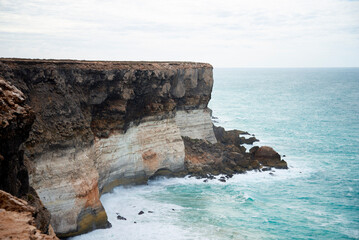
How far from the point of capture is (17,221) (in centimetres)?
821

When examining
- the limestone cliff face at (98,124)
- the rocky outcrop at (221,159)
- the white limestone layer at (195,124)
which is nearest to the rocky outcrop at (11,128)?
the limestone cliff face at (98,124)

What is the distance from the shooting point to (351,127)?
207ft

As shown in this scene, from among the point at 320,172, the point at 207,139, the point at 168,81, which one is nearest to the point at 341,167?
the point at 320,172

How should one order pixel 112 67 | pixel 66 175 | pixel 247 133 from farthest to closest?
pixel 247 133 < pixel 112 67 < pixel 66 175

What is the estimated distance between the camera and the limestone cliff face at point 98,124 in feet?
69.2

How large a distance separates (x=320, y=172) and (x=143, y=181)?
17888mm

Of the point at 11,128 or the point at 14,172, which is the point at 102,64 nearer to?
the point at 14,172

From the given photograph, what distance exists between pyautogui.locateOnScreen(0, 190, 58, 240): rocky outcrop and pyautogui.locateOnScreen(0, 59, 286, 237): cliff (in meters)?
10.1

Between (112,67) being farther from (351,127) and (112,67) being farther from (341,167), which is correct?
(351,127)

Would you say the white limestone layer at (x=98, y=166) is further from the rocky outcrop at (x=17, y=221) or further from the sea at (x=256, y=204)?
the rocky outcrop at (x=17, y=221)

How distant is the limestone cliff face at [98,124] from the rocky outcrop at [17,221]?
11.4 m

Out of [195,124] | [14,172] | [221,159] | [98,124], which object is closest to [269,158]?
[221,159]

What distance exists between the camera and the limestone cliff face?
21094mm

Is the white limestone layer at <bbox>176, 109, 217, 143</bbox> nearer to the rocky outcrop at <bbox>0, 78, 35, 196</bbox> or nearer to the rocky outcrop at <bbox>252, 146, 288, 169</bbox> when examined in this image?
the rocky outcrop at <bbox>252, 146, 288, 169</bbox>
